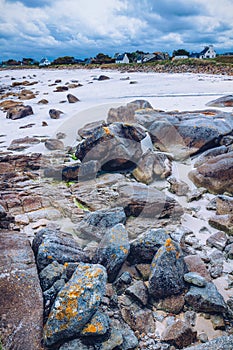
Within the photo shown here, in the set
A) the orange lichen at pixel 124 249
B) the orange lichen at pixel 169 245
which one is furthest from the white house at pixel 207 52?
the orange lichen at pixel 124 249

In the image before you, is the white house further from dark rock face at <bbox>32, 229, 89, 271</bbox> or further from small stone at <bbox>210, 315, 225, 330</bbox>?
small stone at <bbox>210, 315, 225, 330</bbox>

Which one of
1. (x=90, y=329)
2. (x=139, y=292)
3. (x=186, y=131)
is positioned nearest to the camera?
(x=90, y=329)

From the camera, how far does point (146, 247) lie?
3271mm

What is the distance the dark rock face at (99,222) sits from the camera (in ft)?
12.5

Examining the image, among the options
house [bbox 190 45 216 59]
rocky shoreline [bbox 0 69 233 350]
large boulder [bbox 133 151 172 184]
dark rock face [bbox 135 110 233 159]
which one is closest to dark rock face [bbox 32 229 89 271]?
rocky shoreline [bbox 0 69 233 350]

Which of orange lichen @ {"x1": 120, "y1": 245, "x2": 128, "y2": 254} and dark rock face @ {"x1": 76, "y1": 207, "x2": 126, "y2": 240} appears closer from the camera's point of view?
orange lichen @ {"x1": 120, "y1": 245, "x2": 128, "y2": 254}

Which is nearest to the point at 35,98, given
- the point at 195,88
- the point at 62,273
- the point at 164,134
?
the point at 195,88

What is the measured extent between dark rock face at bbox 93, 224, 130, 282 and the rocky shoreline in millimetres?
12

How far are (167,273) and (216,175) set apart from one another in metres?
2.72

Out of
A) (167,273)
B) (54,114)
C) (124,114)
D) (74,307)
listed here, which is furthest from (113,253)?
(54,114)

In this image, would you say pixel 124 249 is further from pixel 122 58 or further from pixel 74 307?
pixel 122 58

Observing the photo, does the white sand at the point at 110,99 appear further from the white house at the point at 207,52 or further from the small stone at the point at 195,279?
the white house at the point at 207,52

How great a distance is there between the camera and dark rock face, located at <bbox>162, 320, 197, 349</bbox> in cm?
249

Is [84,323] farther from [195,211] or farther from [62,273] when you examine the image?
[195,211]
